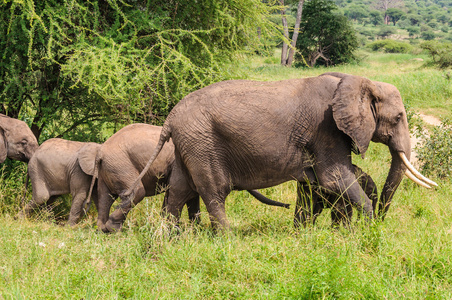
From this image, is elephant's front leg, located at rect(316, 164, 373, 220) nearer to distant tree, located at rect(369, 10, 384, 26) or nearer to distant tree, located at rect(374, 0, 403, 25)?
distant tree, located at rect(369, 10, 384, 26)

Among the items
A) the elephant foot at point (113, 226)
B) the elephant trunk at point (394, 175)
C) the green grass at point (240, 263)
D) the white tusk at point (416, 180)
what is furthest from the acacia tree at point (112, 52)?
the white tusk at point (416, 180)

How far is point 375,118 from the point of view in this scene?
4844 millimetres

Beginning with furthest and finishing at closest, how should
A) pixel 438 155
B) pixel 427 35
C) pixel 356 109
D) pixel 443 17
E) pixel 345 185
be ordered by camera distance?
pixel 443 17 → pixel 427 35 → pixel 438 155 → pixel 345 185 → pixel 356 109

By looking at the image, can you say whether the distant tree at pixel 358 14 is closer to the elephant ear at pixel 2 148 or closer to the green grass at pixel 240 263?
the elephant ear at pixel 2 148

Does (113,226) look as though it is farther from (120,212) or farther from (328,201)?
(328,201)

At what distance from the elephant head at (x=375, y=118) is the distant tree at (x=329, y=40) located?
86.4 ft

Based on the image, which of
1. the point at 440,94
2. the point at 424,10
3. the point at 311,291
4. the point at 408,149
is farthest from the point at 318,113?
the point at 424,10

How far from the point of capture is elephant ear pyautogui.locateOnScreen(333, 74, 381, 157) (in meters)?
4.55

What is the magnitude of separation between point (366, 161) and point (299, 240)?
13.9 ft

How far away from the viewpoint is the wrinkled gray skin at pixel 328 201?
4.89 m

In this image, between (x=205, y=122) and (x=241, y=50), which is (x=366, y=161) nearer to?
(x=241, y=50)

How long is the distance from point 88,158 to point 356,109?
10.7ft

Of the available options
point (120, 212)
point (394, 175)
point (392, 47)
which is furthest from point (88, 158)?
point (392, 47)

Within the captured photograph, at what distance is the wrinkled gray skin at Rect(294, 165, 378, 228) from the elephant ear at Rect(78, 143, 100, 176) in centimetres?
249
